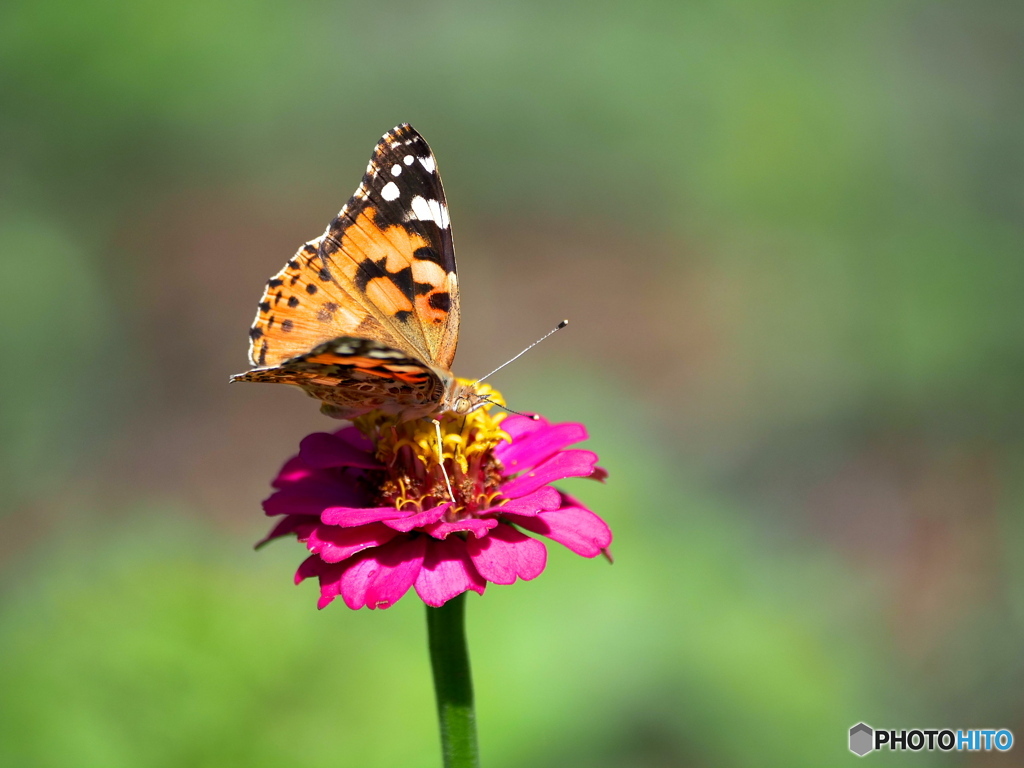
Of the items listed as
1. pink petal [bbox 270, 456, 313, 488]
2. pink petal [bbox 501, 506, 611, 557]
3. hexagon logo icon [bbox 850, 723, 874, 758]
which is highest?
pink petal [bbox 270, 456, 313, 488]

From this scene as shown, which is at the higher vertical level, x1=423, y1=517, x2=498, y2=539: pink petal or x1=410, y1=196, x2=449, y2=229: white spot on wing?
x1=410, y1=196, x2=449, y2=229: white spot on wing

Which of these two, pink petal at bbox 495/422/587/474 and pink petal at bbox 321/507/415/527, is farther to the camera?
pink petal at bbox 495/422/587/474

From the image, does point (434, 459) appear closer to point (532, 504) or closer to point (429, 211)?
point (532, 504)

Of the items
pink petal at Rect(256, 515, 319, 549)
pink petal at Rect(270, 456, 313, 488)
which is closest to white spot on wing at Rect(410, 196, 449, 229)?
pink petal at Rect(270, 456, 313, 488)

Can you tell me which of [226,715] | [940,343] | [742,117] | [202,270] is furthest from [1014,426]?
[202,270]

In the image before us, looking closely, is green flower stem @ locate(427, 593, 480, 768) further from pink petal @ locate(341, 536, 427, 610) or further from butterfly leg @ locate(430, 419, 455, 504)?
butterfly leg @ locate(430, 419, 455, 504)

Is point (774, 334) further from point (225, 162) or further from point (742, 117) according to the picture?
point (225, 162)

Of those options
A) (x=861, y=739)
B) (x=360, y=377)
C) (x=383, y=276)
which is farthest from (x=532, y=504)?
(x=861, y=739)
